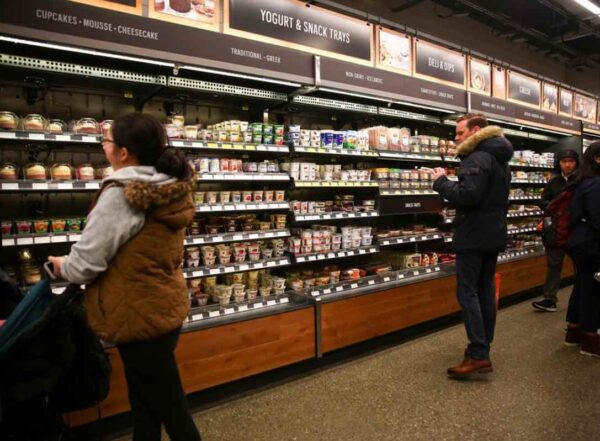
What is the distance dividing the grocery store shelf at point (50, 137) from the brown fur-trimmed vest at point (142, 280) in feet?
3.99

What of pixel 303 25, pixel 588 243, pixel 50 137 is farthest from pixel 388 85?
pixel 50 137

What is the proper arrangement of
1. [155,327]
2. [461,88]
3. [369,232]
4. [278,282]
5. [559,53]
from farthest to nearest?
→ [559,53] → [461,88] → [369,232] → [278,282] → [155,327]

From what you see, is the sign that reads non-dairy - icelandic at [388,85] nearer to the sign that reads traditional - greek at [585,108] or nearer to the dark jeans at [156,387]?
the dark jeans at [156,387]

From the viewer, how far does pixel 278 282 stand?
354cm

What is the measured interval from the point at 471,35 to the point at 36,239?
7207 millimetres

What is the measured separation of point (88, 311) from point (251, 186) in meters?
2.40

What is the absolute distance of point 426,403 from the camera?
9.33 ft

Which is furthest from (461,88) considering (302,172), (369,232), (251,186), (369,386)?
(369,386)

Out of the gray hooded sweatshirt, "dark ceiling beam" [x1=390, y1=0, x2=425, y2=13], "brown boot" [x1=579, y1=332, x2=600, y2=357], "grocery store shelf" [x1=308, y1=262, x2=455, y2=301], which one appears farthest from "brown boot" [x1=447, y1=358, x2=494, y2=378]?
"dark ceiling beam" [x1=390, y1=0, x2=425, y2=13]

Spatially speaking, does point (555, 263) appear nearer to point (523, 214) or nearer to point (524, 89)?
point (523, 214)

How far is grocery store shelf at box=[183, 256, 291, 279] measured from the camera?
3.13 m

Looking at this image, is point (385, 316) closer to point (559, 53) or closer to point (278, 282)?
point (278, 282)

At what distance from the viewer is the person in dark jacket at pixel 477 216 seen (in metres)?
3.03

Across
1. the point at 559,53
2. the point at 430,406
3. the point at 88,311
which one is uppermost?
the point at 559,53
